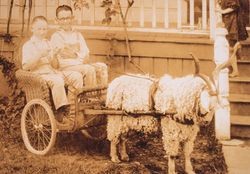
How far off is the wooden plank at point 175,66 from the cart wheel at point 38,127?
2.04m

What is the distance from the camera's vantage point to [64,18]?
5289mm

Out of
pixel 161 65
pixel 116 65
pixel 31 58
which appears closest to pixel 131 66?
pixel 116 65

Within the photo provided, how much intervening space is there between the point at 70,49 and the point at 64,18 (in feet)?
1.14

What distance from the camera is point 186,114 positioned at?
440 cm

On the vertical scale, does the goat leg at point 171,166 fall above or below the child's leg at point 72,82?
below

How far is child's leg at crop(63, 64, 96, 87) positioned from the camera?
5395mm

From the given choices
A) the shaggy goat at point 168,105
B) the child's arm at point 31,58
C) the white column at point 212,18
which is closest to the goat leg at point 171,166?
the shaggy goat at point 168,105

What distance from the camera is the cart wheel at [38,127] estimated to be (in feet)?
17.0

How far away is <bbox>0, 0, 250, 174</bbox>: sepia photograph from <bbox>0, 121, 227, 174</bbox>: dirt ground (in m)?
0.01

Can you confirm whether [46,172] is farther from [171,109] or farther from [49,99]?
[171,109]

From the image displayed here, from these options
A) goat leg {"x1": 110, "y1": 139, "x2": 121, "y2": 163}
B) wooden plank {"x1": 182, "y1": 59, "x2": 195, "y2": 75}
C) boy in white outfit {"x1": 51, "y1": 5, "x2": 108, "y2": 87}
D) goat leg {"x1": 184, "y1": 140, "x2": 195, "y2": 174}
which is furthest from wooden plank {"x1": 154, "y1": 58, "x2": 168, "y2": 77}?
goat leg {"x1": 184, "y1": 140, "x2": 195, "y2": 174}

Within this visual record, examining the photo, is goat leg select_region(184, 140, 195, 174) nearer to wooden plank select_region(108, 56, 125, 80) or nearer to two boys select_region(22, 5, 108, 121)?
two boys select_region(22, 5, 108, 121)

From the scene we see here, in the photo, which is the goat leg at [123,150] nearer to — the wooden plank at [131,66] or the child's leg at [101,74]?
the child's leg at [101,74]

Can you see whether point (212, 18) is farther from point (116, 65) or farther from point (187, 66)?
point (116, 65)
